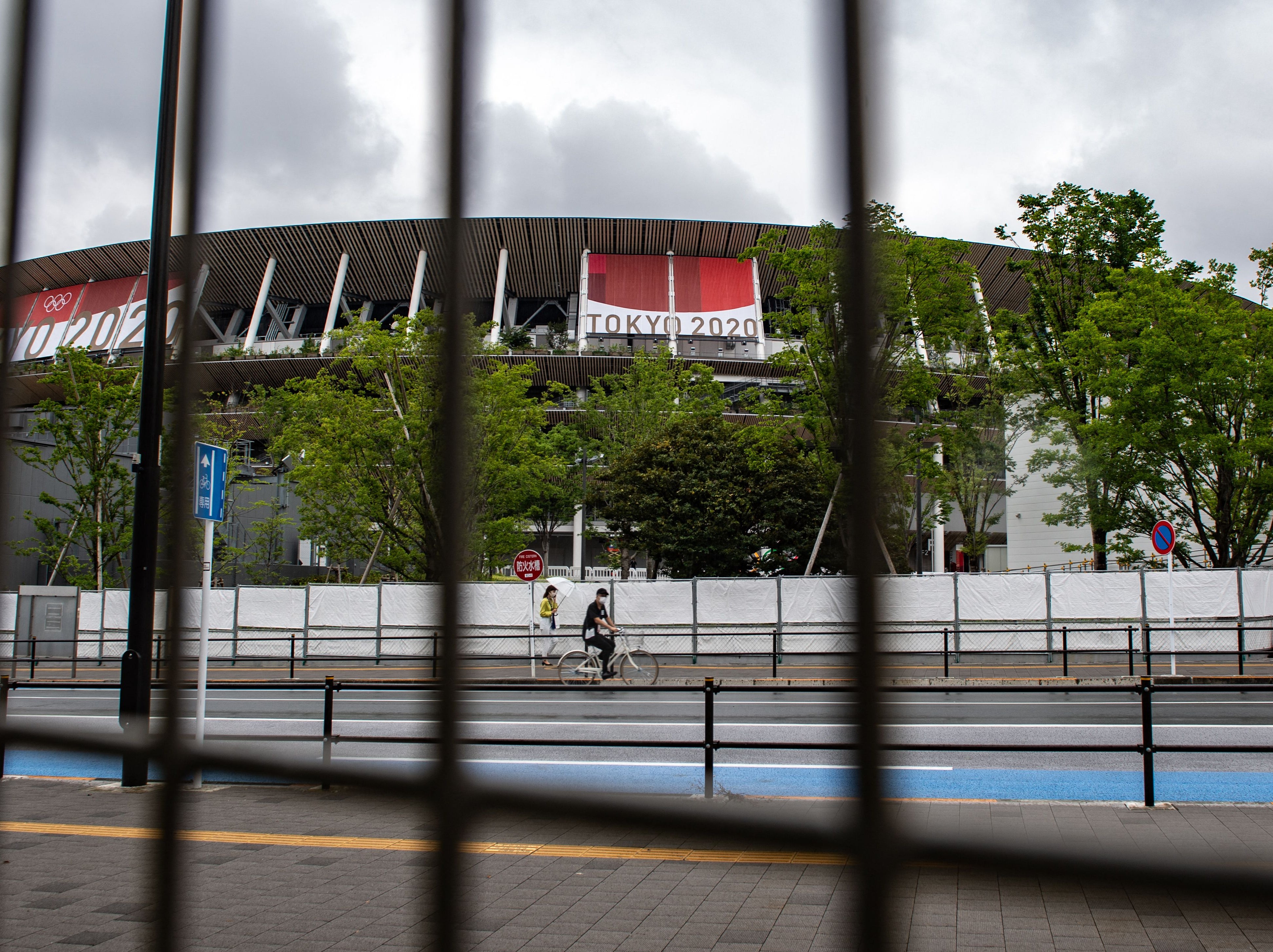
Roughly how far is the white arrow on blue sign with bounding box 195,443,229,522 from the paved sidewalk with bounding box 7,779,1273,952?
Answer: 1.97m

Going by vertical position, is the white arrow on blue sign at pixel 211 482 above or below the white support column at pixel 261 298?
below

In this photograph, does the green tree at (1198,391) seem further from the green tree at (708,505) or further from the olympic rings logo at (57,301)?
the olympic rings logo at (57,301)

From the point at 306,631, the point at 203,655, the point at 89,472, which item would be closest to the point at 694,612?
the point at 306,631

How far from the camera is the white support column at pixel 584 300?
→ 44.0m

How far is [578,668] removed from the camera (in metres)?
15.3

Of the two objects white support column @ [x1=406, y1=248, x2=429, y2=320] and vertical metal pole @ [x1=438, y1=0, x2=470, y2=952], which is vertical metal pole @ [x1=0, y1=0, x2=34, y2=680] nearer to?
white support column @ [x1=406, y1=248, x2=429, y2=320]

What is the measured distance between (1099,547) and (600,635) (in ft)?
43.2

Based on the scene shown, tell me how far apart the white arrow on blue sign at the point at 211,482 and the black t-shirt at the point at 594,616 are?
7.87m

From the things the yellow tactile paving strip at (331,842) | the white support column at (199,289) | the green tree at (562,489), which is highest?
the green tree at (562,489)

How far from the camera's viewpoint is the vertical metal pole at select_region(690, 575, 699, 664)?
65.6 feet

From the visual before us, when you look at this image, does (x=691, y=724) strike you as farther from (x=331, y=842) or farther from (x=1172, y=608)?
(x=1172, y=608)

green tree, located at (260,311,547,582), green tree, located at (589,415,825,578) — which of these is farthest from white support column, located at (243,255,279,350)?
green tree, located at (589,415,825,578)

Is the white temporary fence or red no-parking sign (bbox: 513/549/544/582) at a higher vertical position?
red no-parking sign (bbox: 513/549/544/582)

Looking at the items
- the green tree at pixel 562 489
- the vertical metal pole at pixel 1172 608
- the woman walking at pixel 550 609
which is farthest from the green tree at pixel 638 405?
the vertical metal pole at pixel 1172 608
